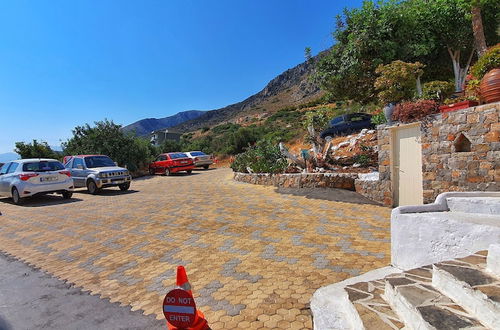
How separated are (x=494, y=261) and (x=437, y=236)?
0.93 m

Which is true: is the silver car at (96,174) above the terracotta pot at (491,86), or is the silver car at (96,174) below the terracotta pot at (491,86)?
below

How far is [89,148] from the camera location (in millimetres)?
18859

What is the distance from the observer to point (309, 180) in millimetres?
9750

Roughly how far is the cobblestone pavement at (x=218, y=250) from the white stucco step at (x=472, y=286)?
1.22 meters

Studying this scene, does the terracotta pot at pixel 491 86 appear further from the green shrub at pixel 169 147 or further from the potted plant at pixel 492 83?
the green shrub at pixel 169 147

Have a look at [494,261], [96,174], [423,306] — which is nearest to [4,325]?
[423,306]

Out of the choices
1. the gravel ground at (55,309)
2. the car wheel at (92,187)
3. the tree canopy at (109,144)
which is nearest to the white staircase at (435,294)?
the gravel ground at (55,309)

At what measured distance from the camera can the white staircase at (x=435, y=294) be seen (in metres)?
1.82

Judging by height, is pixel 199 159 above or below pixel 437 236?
above

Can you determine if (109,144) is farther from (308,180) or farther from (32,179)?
(308,180)

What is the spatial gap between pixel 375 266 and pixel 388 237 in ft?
4.48

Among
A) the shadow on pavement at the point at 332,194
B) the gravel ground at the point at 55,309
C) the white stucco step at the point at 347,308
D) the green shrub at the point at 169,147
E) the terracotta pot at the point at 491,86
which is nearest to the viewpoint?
the white stucco step at the point at 347,308

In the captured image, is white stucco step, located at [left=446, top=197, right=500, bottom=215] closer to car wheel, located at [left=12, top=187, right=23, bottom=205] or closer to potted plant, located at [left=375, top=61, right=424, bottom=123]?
potted plant, located at [left=375, top=61, right=424, bottom=123]

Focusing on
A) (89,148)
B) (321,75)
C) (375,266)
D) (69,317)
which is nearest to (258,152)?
A: (321,75)
